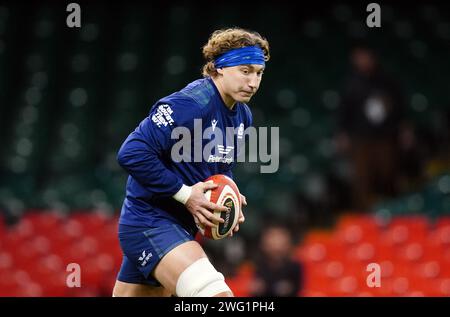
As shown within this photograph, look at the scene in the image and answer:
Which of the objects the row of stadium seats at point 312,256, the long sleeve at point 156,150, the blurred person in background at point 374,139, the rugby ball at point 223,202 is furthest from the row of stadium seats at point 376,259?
the long sleeve at point 156,150

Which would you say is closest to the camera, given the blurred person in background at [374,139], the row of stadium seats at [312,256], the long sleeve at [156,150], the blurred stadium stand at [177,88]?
the long sleeve at [156,150]

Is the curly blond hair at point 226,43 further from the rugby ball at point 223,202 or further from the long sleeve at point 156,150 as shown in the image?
the rugby ball at point 223,202

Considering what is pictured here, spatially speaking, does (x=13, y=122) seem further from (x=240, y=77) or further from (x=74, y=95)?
(x=240, y=77)

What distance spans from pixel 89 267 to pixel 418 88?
4.79 metres

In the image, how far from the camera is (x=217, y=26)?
482 inches

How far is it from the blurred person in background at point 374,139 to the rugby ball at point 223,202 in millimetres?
5270

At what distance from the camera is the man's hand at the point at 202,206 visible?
4105mm

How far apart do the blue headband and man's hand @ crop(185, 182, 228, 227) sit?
2.28 ft

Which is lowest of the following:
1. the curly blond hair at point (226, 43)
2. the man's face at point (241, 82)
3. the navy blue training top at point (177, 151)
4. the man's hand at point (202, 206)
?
the man's hand at point (202, 206)

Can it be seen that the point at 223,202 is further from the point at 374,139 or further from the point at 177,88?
the point at 177,88

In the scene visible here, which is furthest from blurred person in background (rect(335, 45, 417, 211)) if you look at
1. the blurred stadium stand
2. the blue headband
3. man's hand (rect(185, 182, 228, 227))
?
man's hand (rect(185, 182, 228, 227))

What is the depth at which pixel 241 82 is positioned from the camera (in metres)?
4.29

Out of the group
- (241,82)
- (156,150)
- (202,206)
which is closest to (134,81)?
(241,82)

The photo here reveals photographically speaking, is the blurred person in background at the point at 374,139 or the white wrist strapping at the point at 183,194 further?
the blurred person in background at the point at 374,139
